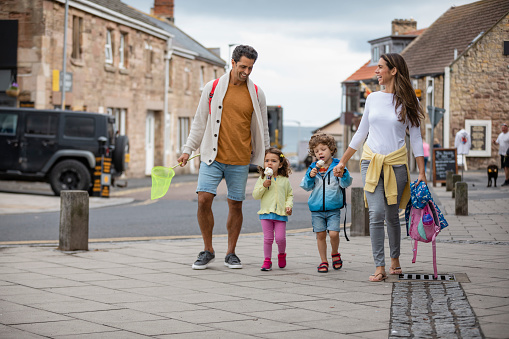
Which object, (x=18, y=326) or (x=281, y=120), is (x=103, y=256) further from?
(x=281, y=120)

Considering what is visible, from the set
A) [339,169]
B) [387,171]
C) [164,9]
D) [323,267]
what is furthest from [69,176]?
[164,9]

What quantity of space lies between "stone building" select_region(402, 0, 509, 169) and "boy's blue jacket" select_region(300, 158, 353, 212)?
790 inches

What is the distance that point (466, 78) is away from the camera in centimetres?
3538

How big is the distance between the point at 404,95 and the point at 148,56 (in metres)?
29.6

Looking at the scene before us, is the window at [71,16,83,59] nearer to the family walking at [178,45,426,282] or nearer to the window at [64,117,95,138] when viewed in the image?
the window at [64,117,95,138]

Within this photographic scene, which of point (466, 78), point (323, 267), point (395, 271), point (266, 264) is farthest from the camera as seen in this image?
point (466, 78)

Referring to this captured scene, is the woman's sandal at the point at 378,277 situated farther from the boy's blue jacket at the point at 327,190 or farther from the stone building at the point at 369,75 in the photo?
the stone building at the point at 369,75

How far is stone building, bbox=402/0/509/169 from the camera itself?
30297 mm

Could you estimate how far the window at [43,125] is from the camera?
63.1 ft

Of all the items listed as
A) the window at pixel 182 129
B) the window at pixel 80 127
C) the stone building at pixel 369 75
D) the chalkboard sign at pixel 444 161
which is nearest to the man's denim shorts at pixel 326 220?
the window at pixel 80 127

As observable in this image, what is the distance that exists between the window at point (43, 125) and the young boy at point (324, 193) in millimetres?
13266

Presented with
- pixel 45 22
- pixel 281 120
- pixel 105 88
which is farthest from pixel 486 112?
pixel 45 22

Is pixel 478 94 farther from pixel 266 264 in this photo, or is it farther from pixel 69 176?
pixel 266 264

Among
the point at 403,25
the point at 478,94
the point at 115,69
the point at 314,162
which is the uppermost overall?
the point at 403,25
